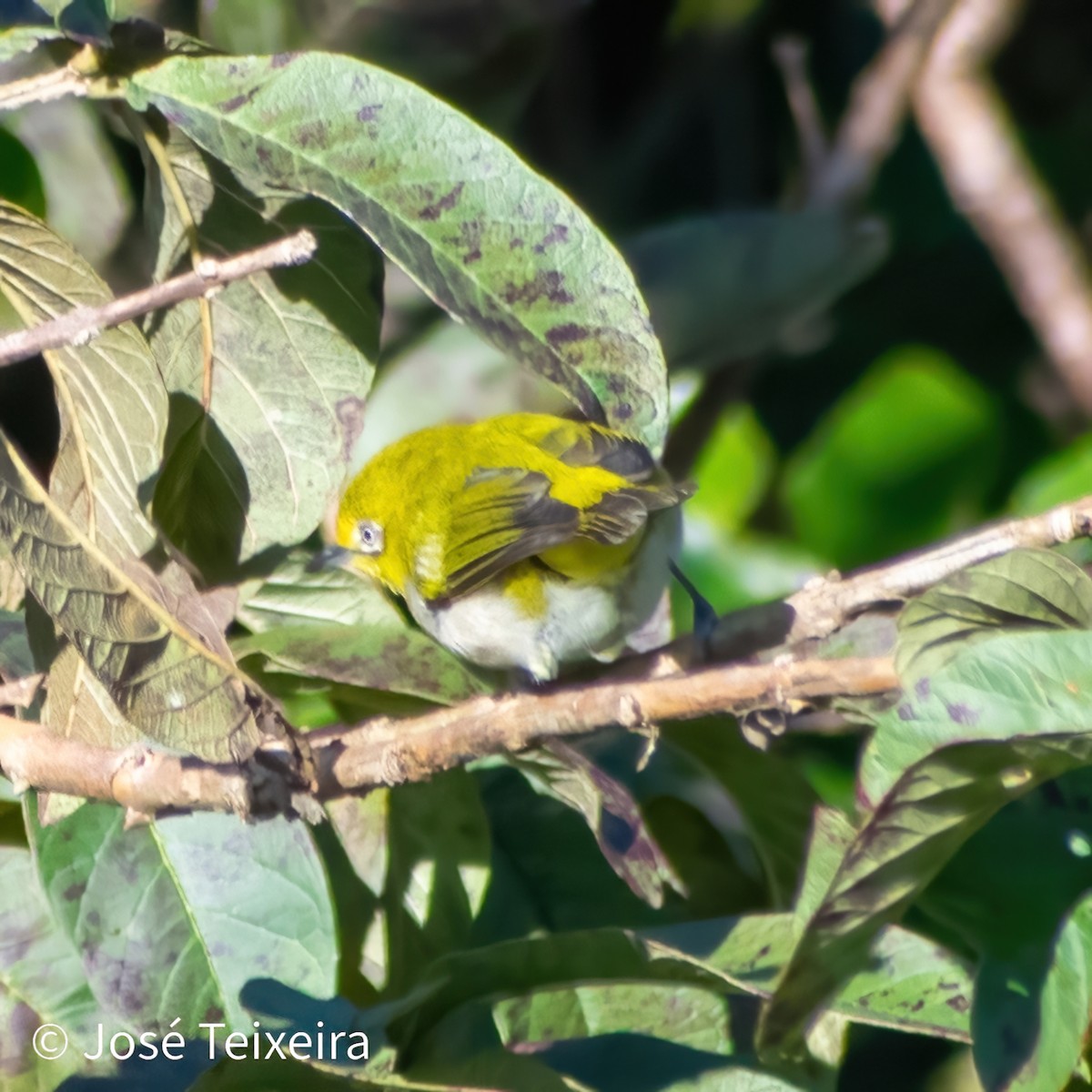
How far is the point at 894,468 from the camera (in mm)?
1848

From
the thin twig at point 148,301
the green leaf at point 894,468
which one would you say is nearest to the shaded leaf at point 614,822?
the thin twig at point 148,301

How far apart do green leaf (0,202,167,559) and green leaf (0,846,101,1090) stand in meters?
0.30

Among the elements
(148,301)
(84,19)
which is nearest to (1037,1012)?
(148,301)

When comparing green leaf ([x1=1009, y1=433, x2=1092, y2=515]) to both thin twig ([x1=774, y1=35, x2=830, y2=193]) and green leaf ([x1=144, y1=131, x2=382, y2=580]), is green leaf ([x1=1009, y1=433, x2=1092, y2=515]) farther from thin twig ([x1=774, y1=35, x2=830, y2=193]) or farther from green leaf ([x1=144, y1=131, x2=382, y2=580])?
green leaf ([x1=144, y1=131, x2=382, y2=580])

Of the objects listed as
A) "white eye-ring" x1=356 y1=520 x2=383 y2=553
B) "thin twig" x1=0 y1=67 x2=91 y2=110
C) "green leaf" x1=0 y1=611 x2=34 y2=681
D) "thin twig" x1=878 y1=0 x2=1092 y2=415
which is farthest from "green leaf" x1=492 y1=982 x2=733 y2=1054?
"thin twig" x1=878 y1=0 x2=1092 y2=415

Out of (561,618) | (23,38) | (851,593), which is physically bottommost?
(561,618)

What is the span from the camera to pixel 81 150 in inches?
62.5

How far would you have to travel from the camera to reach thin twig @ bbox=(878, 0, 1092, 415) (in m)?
2.36

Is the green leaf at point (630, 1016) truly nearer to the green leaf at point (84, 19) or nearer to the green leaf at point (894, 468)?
the green leaf at point (84, 19)

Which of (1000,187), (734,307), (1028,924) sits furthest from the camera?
(1000,187)

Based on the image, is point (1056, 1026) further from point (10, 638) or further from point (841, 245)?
point (841, 245)

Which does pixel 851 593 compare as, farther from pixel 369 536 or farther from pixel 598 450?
pixel 369 536

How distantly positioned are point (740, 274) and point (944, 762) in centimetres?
132

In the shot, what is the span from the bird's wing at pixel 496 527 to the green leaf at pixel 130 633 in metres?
0.64
